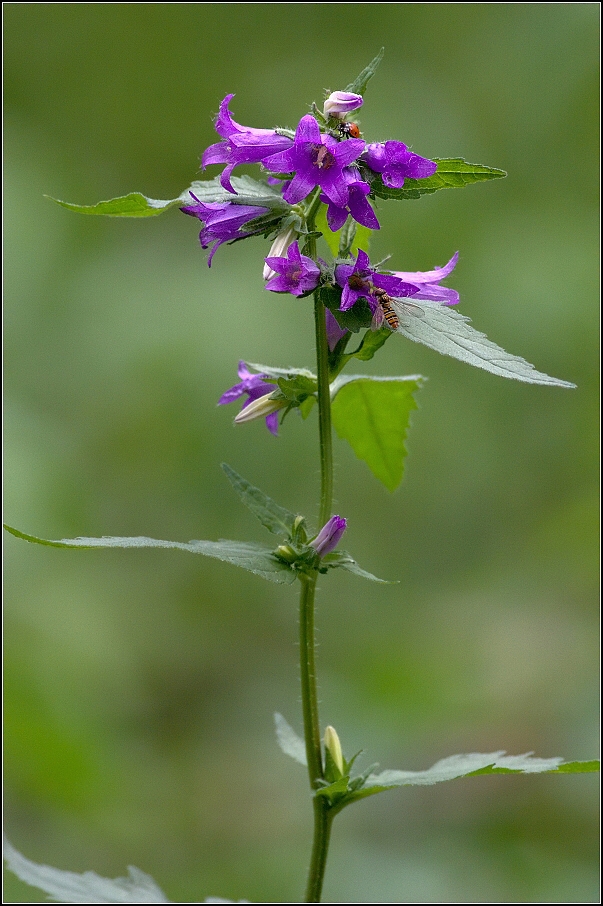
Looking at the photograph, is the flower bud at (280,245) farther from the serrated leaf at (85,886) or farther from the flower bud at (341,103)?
the serrated leaf at (85,886)

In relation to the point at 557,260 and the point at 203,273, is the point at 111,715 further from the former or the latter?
the point at 557,260

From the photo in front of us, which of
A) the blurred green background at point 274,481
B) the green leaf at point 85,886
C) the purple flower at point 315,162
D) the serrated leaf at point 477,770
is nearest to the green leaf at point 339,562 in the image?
the serrated leaf at point 477,770

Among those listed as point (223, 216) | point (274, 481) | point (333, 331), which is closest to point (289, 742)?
point (333, 331)

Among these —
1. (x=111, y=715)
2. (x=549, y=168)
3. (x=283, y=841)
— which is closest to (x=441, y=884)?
(x=283, y=841)

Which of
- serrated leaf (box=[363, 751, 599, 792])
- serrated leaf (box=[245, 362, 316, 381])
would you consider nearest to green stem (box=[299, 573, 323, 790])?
serrated leaf (box=[363, 751, 599, 792])

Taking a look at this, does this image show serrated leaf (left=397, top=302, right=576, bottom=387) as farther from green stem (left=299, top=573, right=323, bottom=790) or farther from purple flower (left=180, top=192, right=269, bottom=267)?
green stem (left=299, top=573, right=323, bottom=790)

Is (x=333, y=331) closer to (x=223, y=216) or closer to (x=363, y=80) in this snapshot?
(x=223, y=216)
